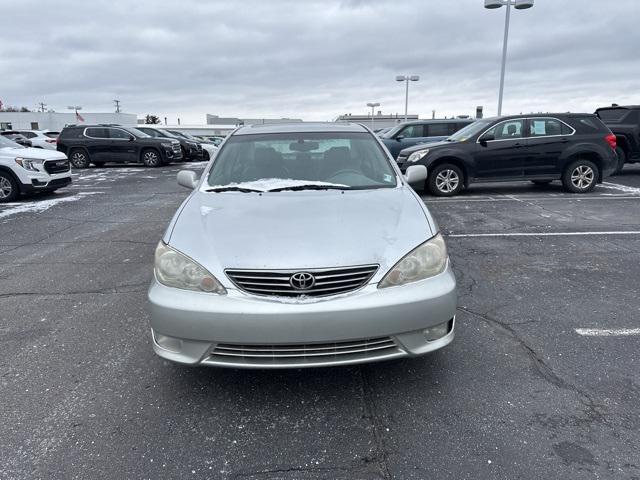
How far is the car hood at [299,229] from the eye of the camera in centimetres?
266

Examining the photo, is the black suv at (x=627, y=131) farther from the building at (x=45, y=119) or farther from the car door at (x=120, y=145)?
the building at (x=45, y=119)

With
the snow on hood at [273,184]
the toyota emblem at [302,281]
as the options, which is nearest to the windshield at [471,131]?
the snow on hood at [273,184]

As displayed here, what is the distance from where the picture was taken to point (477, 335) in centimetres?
365

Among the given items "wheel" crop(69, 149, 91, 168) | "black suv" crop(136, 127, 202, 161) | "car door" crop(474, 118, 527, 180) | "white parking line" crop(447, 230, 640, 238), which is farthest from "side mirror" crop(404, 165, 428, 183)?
"black suv" crop(136, 127, 202, 161)

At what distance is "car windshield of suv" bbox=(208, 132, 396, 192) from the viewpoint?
3854 millimetres

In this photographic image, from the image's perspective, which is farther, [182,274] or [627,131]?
[627,131]

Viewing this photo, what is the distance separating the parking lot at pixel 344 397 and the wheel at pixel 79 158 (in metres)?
16.7

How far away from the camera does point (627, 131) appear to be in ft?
42.6

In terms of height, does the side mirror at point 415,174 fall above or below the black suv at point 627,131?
below

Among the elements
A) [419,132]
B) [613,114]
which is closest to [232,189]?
[419,132]

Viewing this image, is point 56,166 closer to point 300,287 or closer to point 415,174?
point 415,174

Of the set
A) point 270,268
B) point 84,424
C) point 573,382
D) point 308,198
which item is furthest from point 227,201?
point 573,382

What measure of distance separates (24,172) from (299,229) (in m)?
10.0

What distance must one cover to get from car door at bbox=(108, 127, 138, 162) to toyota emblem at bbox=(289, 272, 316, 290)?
1941 cm
